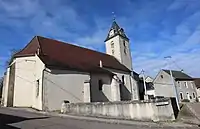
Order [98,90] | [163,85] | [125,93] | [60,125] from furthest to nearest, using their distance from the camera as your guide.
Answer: [163,85] → [125,93] → [98,90] → [60,125]

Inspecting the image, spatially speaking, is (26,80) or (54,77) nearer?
(54,77)

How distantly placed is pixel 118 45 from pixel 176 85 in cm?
1754

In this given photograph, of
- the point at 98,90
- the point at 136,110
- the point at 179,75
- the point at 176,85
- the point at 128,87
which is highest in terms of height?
the point at 179,75

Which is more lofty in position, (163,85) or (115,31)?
(115,31)

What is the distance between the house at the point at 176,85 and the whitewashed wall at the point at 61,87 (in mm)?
27000

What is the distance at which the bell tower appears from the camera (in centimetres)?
3756

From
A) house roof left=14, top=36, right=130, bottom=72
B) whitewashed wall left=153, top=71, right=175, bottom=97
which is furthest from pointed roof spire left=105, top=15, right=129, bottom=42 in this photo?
whitewashed wall left=153, top=71, right=175, bottom=97

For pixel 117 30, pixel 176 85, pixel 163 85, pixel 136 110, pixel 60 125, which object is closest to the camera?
pixel 60 125

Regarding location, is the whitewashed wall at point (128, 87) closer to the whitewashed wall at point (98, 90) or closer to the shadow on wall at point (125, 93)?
the shadow on wall at point (125, 93)

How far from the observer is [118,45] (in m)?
37.5

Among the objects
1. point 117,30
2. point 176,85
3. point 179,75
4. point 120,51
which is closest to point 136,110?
point 120,51

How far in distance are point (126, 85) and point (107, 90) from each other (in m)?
7.12

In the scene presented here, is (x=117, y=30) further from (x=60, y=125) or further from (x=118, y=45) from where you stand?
(x=60, y=125)

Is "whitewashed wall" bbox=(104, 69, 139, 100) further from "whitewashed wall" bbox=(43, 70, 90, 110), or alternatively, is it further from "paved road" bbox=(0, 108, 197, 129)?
"paved road" bbox=(0, 108, 197, 129)
